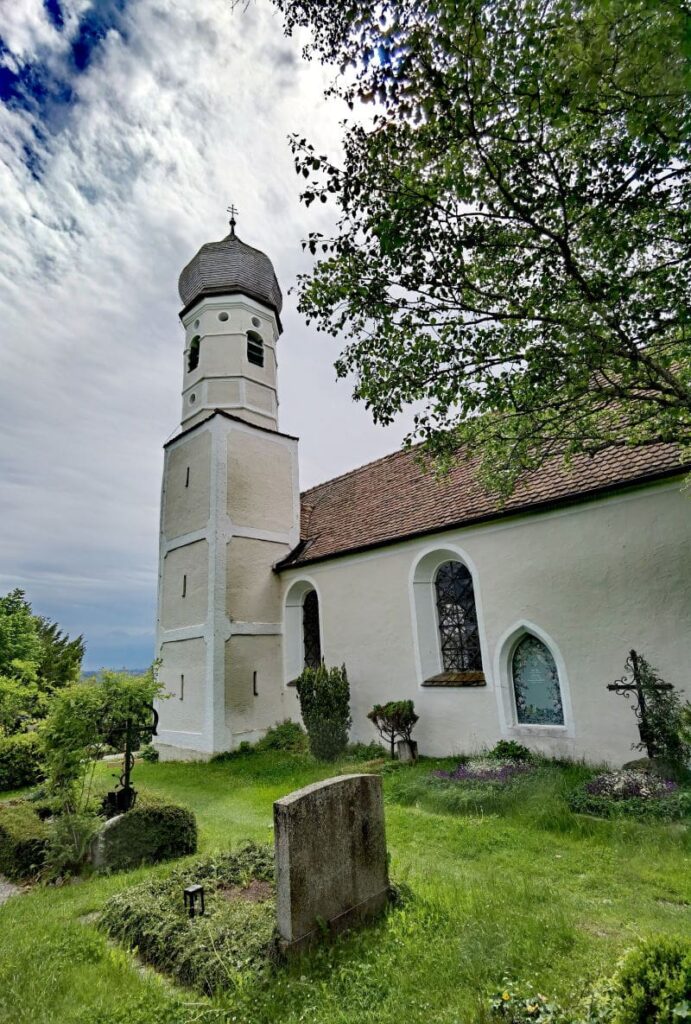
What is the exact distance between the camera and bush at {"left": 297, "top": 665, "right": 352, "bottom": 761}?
11125 mm

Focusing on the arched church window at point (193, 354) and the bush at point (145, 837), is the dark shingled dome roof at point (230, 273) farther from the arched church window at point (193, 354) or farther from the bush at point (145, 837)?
the bush at point (145, 837)

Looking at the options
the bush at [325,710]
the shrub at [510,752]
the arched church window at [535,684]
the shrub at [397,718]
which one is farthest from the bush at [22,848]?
the arched church window at [535,684]

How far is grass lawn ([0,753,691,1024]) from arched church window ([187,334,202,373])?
1421cm

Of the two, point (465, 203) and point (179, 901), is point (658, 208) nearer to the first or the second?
point (465, 203)

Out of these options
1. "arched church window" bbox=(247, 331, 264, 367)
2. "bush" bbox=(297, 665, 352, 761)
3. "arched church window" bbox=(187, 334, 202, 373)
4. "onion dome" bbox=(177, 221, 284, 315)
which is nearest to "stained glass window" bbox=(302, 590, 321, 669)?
"bush" bbox=(297, 665, 352, 761)

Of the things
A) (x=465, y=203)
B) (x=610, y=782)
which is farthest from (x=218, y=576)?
(x=465, y=203)

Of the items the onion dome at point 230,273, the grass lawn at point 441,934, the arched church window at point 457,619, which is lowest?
the grass lawn at point 441,934

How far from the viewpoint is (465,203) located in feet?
16.1

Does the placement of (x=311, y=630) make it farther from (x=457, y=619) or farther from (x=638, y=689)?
(x=638, y=689)

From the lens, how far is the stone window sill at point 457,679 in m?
9.77

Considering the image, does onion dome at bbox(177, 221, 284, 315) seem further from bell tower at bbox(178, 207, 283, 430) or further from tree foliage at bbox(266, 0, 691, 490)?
tree foliage at bbox(266, 0, 691, 490)

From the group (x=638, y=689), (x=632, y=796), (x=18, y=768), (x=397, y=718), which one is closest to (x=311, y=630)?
(x=397, y=718)

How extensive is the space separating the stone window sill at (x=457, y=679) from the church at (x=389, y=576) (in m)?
0.04

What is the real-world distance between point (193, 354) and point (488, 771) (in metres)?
15.0
